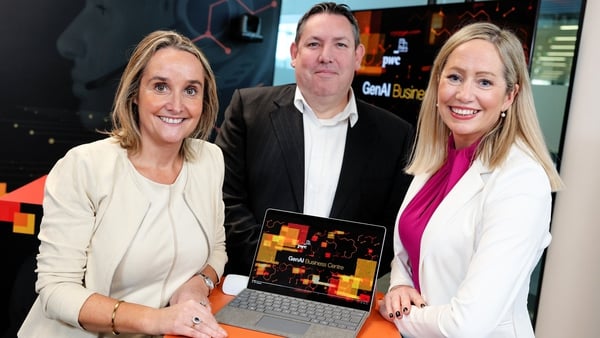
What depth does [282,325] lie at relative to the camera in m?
1.27

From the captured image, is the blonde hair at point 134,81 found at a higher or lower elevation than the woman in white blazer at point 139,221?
higher

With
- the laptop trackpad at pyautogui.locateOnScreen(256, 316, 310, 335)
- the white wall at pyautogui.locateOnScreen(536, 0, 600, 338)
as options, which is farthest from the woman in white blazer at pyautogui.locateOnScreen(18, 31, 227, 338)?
the white wall at pyautogui.locateOnScreen(536, 0, 600, 338)

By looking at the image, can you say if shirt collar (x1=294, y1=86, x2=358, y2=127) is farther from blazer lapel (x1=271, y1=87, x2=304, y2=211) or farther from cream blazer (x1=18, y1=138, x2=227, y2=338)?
cream blazer (x1=18, y1=138, x2=227, y2=338)

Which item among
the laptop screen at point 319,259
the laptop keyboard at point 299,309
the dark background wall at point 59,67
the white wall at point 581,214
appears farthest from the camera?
the dark background wall at point 59,67

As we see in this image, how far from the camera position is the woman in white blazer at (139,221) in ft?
4.36

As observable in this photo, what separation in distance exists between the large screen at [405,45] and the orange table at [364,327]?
2201mm

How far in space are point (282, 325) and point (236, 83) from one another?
3.70m

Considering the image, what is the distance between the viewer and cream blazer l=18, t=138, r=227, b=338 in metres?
1.35

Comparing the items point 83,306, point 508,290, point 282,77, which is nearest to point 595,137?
point 508,290

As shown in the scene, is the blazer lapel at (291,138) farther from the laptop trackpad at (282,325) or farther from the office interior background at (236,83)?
the office interior background at (236,83)

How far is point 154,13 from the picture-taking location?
4.07 meters

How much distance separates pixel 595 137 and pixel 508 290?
161 centimetres

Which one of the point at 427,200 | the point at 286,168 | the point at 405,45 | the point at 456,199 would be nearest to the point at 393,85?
the point at 405,45

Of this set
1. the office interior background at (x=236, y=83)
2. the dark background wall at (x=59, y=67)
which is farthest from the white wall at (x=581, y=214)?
the dark background wall at (x=59, y=67)
